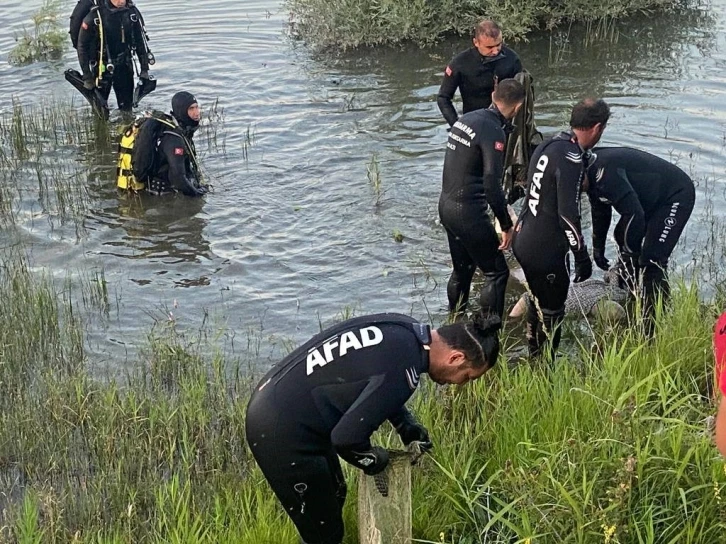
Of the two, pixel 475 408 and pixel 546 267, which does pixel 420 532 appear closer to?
pixel 475 408

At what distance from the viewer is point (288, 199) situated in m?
9.27

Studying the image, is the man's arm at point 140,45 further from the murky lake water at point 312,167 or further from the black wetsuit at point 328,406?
the black wetsuit at point 328,406

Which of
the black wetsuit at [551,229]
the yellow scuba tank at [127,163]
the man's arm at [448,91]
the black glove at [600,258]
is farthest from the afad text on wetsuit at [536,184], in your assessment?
the yellow scuba tank at [127,163]

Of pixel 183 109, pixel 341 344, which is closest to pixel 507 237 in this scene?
pixel 341 344

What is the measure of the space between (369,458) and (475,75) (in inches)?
213

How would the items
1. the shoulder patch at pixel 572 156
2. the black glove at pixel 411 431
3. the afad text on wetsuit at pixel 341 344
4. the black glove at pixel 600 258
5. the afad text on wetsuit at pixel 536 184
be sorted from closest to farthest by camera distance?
the afad text on wetsuit at pixel 341 344
the black glove at pixel 411 431
the shoulder patch at pixel 572 156
the afad text on wetsuit at pixel 536 184
the black glove at pixel 600 258

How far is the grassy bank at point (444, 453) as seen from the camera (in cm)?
390

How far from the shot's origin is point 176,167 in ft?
28.2

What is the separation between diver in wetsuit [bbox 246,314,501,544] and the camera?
363cm

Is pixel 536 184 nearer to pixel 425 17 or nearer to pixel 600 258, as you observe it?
pixel 600 258

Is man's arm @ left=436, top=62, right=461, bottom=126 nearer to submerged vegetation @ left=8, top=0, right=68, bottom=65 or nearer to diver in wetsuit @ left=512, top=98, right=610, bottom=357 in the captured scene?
diver in wetsuit @ left=512, top=98, right=610, bottom=357

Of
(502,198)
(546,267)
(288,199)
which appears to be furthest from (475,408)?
(288,199)

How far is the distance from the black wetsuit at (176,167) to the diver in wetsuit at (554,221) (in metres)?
3.54

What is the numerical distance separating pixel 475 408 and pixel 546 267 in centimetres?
131
